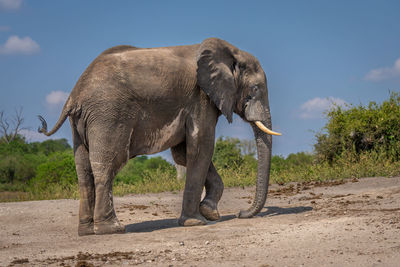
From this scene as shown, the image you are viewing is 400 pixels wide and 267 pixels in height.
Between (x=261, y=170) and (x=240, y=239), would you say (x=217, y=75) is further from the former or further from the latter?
(x=240, y=239)

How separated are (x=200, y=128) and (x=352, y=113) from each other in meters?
11.8

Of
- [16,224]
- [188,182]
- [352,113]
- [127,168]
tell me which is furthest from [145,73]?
[127,168]

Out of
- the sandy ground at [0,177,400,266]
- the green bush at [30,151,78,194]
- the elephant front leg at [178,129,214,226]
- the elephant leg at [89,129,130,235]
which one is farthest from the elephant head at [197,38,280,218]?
the green bush at [30,151,78,194]

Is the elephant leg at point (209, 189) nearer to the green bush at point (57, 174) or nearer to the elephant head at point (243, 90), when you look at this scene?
the elephant head at point (243, 90)

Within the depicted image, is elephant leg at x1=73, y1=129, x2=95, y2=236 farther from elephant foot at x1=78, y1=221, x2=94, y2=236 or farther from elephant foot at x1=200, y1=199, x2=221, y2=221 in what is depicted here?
elephant foot at x1=200, y1=199, x2=221, y2=221

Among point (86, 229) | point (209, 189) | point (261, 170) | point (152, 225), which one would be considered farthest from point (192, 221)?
point (86, 229)

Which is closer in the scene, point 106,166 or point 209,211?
point 106,166

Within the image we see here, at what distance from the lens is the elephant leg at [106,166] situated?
22.9 ft

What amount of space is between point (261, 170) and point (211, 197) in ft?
3.47

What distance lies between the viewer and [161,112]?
748 centimetres

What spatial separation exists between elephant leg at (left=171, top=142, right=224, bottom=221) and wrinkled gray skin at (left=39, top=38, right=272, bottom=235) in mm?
19

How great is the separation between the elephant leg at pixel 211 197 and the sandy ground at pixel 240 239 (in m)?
0.74

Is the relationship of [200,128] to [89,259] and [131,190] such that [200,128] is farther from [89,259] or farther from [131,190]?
[131,190]

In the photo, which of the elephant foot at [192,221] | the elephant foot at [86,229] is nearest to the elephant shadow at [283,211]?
the elephant foot at [192,221]
